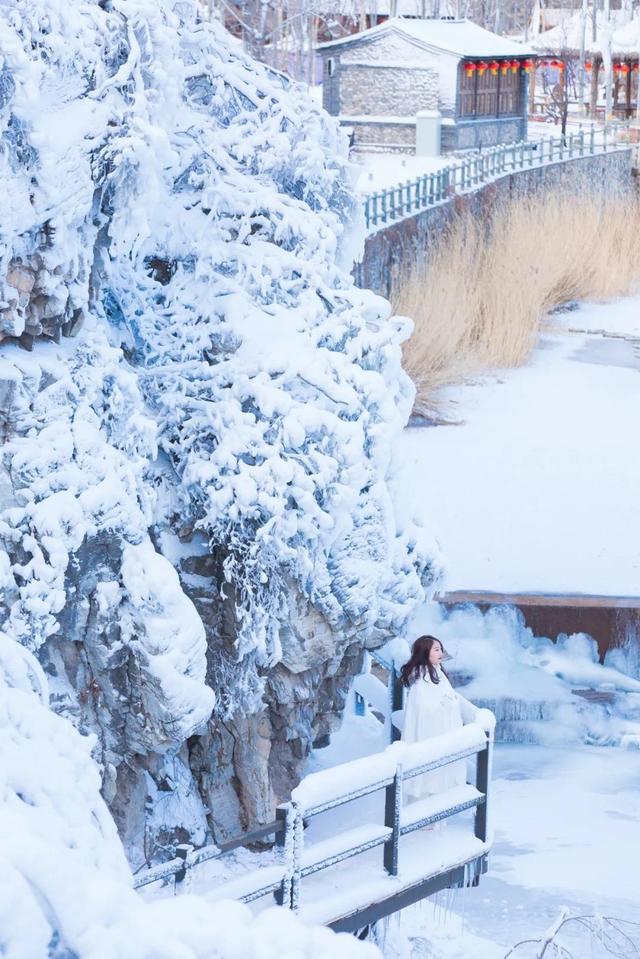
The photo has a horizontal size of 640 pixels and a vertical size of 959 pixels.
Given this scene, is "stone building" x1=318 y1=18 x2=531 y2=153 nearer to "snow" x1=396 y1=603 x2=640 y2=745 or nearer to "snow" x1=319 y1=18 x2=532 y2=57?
"snow" x1=319 y1=18 x2=532 y2=57

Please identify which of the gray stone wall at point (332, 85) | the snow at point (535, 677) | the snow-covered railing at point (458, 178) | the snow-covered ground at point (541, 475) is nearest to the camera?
the snow at point (535, 677)

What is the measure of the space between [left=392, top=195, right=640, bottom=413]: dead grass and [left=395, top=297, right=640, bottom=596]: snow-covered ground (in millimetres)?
407

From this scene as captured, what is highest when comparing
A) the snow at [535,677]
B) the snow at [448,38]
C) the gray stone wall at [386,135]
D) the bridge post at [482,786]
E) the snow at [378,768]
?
the snow at [448,38]

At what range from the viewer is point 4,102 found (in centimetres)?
625

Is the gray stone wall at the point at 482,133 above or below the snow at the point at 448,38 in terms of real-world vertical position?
below

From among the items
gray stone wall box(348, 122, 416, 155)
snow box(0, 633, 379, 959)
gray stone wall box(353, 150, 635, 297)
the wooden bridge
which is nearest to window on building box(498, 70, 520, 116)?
gray stone wall box(348, 122, 416, 155)

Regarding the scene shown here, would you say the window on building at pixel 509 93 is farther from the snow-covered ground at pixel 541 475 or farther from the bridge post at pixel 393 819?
the bridge post at pixel 393 819

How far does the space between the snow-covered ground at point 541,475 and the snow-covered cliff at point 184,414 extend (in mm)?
1216

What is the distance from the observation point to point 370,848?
6133 mm

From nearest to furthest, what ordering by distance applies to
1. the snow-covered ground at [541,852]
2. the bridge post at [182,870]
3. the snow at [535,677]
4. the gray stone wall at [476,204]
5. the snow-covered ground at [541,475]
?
the bridge post at [182,870]
the snow-covered ground at [541,852]
the snow at [535,677]
the snow-covered ground at [541,475]
the gray stone wall at [476,204]

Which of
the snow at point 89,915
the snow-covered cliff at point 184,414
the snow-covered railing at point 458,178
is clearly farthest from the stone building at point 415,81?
the snow at point 89,915

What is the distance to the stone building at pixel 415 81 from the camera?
3331cm

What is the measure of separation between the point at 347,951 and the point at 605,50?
41196 mm

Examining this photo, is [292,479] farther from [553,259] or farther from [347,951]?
[553,259]
